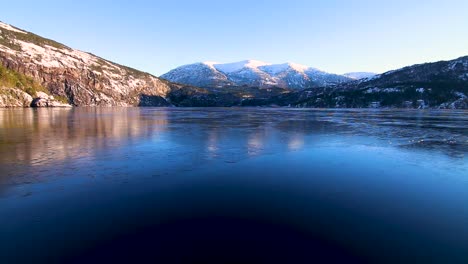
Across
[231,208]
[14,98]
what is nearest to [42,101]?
[14,98]

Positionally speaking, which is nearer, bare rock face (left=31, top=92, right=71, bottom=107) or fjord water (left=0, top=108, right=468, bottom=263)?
fjord water (left=0, top=108, right=468, bottom=263)

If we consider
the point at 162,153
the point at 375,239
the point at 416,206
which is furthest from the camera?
the point at 162,153

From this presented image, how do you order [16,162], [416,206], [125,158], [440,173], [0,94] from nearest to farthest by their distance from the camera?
1. [416,206]
2. [440,173]
3. [16,162]
4. [125,158]
5. [0,94]

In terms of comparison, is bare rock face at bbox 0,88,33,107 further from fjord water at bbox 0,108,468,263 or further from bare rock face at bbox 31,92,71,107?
fjord water at bbox 0,108,468,263

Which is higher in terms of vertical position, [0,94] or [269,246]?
[0,94]

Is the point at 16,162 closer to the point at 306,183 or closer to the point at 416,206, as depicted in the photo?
the point at 306,183

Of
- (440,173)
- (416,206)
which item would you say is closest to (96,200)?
(416,206)

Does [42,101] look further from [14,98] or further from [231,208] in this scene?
[231,208]

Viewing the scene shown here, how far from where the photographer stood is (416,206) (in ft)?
46.0

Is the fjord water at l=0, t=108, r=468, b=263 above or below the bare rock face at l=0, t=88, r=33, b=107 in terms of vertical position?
below

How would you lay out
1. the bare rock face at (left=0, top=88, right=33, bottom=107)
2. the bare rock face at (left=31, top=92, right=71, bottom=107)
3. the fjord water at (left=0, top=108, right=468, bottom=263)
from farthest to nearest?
the bare rock face at (left=31, top=92, right=71, bottom=107) → the bare rock face at (left=0, top=88, right=33, bottom=107) → the fjord water at (left=0, top=108, right=468, bottom=263)

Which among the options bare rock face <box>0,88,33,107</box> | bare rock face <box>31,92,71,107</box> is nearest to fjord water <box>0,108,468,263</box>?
bare rock face <box>0,88,33,107</box>

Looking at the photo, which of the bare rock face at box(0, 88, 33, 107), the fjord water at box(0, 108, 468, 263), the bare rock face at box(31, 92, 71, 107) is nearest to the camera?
the fjord water at box(0, 108, 468, 263)

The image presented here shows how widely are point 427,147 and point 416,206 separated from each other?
21.1 meters
